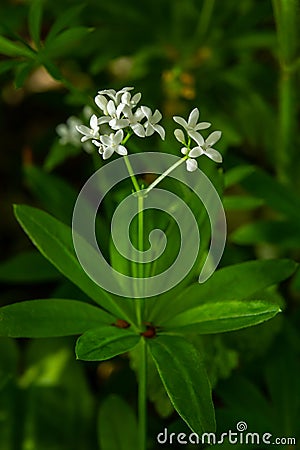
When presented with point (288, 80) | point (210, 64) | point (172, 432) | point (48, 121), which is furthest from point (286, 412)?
point (48, 121)

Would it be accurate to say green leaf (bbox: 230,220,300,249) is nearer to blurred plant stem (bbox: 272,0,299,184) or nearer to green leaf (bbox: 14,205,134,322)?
blurred plant stem (bbox: 272,0,299,184)

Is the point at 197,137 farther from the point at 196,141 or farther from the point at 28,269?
the point at 28,269

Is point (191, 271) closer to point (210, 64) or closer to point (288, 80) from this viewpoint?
point (288, 80)

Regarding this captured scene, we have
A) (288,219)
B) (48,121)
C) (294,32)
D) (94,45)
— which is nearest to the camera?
(294,32)

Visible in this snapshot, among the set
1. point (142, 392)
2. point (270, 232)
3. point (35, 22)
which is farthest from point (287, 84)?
point (142, 392)

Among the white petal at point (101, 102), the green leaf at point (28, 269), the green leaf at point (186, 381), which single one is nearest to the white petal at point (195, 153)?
the white petal at point (101, 102)

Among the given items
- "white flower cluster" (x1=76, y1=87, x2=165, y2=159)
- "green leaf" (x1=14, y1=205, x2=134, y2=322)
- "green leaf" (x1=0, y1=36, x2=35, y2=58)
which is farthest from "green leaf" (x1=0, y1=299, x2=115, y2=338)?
"green leaf" (x1=0, y1=36, x2=35, y2=58)
